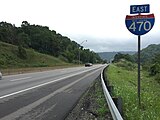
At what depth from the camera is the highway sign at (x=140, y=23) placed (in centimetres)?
1126

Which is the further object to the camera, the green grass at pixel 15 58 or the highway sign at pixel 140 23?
the green grass at pixel 15 58

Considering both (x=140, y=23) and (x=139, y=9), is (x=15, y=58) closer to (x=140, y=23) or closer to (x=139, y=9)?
(x=139, y=9)

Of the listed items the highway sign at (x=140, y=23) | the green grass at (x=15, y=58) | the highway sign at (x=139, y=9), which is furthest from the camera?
the green grass at (x=15, y=58)

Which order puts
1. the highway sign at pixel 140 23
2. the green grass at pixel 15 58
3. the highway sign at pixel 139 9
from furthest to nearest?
the green grass at pixel 15 58
the highway sign at pixel 139 9
the highway sign at pixel 140 23

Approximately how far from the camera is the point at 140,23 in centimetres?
1142

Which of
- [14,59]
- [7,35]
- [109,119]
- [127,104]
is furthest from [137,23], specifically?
[7,35]

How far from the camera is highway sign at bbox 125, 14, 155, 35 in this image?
11262mm

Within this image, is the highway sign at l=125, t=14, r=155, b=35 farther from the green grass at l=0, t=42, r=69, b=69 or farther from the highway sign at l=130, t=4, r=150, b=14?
the green grass at l=0, t=42, r=69, b=69

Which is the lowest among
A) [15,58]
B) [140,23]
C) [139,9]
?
[140,23]

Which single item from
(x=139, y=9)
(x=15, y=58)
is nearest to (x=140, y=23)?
(x=139, y=9)

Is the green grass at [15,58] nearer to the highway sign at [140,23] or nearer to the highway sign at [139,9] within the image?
the highway sign at [139,9]

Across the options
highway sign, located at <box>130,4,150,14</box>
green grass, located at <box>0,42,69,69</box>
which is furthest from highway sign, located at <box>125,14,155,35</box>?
green grass, located at <box>0,42,69,69</box>

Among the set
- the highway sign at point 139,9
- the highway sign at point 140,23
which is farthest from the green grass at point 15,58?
the highway sign at point 140,23

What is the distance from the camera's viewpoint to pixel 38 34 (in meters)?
146
